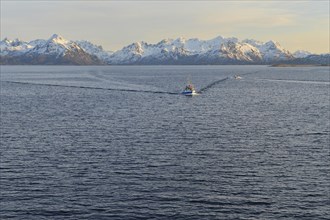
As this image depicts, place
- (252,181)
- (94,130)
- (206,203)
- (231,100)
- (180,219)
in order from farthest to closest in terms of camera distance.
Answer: (231,100) < (94,130) < (252,181) < (206,203) < (180,219)

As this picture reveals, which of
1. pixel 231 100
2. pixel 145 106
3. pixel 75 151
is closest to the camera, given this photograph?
pixel 75 151

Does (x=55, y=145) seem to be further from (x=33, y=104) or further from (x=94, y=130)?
(x=33, y=104)

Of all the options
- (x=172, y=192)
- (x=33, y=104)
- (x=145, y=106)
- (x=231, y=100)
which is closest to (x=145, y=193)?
(x=172, y=192)

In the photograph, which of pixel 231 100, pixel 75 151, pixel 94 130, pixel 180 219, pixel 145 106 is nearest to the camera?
pixel 180 219

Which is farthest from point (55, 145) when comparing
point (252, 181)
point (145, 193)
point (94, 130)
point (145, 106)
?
point (145, 106)

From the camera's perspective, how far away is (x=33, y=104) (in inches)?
5989

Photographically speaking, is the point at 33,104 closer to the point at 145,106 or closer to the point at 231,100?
the point at 145,106

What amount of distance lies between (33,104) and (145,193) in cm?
10177

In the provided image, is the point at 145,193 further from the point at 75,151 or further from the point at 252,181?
the point at 75,151

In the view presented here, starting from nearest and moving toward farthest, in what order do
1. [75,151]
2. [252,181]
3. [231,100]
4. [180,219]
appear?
[180,219] → [252,181] → [75,151] → [231,100]

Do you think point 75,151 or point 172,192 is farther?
point 75,151

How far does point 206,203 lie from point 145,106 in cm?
9177

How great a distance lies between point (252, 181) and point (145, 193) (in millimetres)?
14231

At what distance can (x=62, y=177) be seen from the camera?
6431 centimetres
